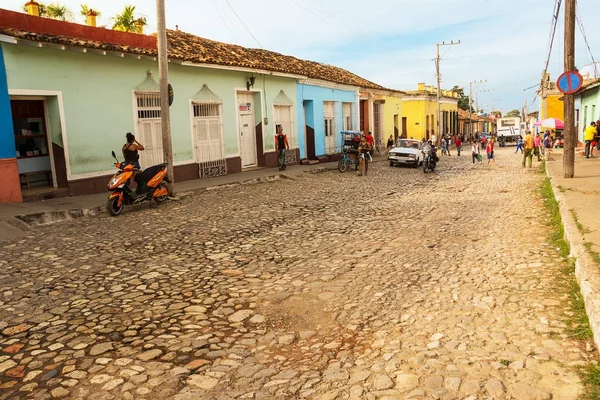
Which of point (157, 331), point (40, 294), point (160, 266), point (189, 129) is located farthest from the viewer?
point (189, 129)

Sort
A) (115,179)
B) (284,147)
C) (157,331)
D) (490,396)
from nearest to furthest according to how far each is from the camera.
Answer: (490,396) → (157,331) → (115,179) → (284,147)

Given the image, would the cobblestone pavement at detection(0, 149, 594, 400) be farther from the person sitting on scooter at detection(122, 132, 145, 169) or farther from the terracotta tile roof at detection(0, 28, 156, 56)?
the terracotta tile roof at detection(0, 28, 156, 56)

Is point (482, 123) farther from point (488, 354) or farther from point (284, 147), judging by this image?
point (488, 354)

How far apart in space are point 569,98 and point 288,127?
11123mm

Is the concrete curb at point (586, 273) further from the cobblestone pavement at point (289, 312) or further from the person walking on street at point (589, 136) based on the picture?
the person walking on street at point (589, 136)

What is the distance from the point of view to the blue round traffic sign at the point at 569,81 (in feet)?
36.7

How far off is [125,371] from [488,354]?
2395 mm

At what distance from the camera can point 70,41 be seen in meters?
11.0

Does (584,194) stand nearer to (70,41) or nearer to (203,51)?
(70,41)

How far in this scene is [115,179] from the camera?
31.7 feet

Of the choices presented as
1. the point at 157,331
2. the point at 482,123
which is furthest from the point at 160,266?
the point at 482,123

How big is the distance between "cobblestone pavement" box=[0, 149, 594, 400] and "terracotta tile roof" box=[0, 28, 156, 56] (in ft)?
14.4

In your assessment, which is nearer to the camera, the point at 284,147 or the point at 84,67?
the point at 84,67

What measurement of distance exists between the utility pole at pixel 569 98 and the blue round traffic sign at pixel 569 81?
0.69 m
